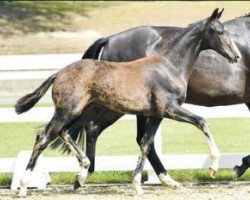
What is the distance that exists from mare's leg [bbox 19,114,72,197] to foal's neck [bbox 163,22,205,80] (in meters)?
1.40

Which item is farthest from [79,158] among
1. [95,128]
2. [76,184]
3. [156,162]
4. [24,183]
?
[156,162]

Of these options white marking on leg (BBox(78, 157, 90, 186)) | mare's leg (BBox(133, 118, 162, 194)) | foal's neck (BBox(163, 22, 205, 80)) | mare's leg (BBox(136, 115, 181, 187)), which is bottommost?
mare's leg (BBox(136, 115, 181, 187))

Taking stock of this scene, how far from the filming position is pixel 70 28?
31.0 m

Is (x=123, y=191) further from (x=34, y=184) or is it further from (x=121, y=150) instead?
(x=121, y=150)

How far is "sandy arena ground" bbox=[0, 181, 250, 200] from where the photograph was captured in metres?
8.88

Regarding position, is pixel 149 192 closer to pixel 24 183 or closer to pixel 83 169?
pixel 83 169

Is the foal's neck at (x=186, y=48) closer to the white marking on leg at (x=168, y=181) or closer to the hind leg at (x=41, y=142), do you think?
the white marking on leg at (x=168, y=181)

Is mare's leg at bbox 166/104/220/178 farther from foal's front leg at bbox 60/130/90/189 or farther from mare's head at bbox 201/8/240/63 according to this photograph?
foal's front leg at bbox 60/130/90/189

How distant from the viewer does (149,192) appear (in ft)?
30.7

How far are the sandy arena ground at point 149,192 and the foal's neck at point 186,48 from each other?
129cm

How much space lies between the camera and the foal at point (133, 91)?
8.94 metres

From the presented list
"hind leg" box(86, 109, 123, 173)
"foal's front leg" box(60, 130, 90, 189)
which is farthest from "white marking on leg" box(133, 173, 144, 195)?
"hind leg" box(86, 109, 123, 173)

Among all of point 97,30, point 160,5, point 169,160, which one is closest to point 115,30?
point 97,30

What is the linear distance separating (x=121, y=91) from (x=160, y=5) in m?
25.8
